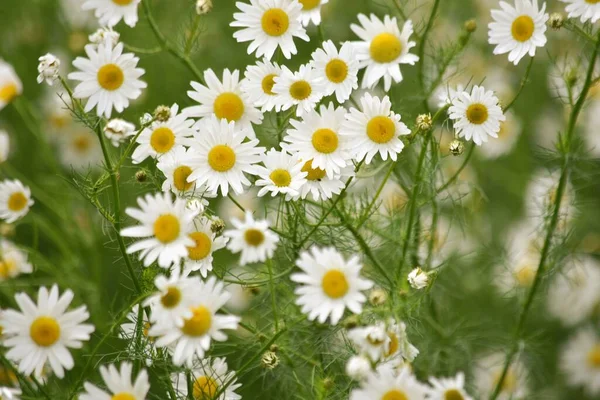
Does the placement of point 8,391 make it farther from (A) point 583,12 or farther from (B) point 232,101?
(A) point 583,12

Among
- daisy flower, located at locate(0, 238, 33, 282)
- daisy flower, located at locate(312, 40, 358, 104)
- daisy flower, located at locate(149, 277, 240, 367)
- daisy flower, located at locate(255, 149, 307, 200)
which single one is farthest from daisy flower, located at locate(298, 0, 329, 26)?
daisy flower, located at locate(0, 238, 33, 282)

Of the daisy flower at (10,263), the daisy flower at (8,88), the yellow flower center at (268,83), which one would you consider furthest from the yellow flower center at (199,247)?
the daisy flower at (8,88)

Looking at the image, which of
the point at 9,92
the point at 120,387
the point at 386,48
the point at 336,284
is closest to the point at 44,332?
the point at 120,387

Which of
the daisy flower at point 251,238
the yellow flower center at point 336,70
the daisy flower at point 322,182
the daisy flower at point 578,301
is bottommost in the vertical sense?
the daisy flower at point 251,238

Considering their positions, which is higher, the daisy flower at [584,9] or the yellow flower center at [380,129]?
the daisy flower at [584,9]

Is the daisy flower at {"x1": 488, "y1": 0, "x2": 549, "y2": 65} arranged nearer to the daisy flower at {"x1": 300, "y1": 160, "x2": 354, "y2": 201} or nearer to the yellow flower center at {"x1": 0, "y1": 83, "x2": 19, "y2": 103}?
the daisy flower at {"x1": 300, "y1": 160, "x2": 354, "y2": 201}

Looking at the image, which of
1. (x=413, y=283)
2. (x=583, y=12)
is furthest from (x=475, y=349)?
(x=583, y=12)

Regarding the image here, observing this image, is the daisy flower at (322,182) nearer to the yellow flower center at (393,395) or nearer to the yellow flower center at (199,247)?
the yellow flower center at (199,247)
